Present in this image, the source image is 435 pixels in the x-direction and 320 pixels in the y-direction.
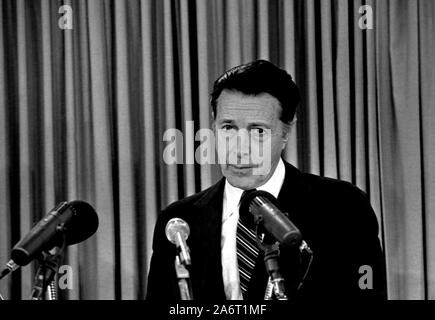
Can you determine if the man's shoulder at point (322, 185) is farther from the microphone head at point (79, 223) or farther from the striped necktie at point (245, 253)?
the microphone head at point (79, 223)

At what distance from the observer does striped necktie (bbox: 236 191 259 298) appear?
65.9 inches

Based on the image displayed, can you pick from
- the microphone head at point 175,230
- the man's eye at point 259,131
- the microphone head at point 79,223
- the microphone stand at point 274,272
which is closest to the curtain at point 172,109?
the man's eye at point 259,131

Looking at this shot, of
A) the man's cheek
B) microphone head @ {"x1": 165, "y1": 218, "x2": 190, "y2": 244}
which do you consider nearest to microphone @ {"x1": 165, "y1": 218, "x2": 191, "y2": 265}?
microphone head @ {"x1": 165, "y1": 218, "x2": 190, "y2": 244}

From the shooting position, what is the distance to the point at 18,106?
7.36 ft

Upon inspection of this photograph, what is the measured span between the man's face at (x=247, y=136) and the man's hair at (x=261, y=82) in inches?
0.6

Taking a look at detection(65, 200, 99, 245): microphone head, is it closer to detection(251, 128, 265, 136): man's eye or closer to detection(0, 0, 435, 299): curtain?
detection(251, 128, 265, 136): man's eye

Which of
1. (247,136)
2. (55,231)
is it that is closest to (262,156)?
(247,136)

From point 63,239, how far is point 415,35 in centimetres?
138

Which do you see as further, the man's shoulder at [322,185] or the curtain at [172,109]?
the curtain at [172,109]

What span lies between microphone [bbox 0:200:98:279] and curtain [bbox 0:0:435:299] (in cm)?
78

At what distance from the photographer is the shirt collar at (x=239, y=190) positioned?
5.87 feet

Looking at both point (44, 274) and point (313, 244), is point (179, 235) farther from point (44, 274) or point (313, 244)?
point (313, 244)

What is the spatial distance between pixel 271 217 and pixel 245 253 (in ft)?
1.71

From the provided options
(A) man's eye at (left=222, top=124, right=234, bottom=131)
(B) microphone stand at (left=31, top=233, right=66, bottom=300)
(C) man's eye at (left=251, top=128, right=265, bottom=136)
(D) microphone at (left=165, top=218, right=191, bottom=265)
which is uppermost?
(A) man's eye at (left=222, top=124, right=234, bottom=131)
